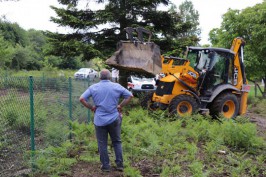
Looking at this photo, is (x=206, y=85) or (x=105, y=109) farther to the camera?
(x=206, y=85)

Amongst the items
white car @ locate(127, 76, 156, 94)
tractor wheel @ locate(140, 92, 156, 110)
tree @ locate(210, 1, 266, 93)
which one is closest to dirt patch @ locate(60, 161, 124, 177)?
tractor wheel @ locate(140, 92, 156, 110)

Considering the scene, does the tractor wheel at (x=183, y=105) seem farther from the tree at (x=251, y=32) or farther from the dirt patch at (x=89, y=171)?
the tree at (x=251, y=32)

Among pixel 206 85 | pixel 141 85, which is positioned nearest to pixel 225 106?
pixel 206 85

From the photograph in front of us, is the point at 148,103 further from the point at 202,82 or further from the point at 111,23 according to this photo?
the point at 111,23

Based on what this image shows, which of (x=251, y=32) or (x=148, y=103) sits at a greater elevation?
(x=251, y=32)

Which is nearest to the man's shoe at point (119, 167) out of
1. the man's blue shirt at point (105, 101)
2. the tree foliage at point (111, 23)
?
the man's blue shirt at point (105, 101)

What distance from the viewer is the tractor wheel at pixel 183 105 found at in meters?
10.4

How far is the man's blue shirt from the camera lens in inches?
219

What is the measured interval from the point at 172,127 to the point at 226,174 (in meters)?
2.57

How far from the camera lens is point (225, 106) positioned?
1141cm

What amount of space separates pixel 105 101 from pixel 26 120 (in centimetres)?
163

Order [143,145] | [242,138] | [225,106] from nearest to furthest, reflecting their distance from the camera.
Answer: [143,145], [242,138], [225,106]

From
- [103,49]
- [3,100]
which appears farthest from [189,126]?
[103,49]

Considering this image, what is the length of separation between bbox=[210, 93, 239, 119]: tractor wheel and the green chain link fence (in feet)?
18.8
